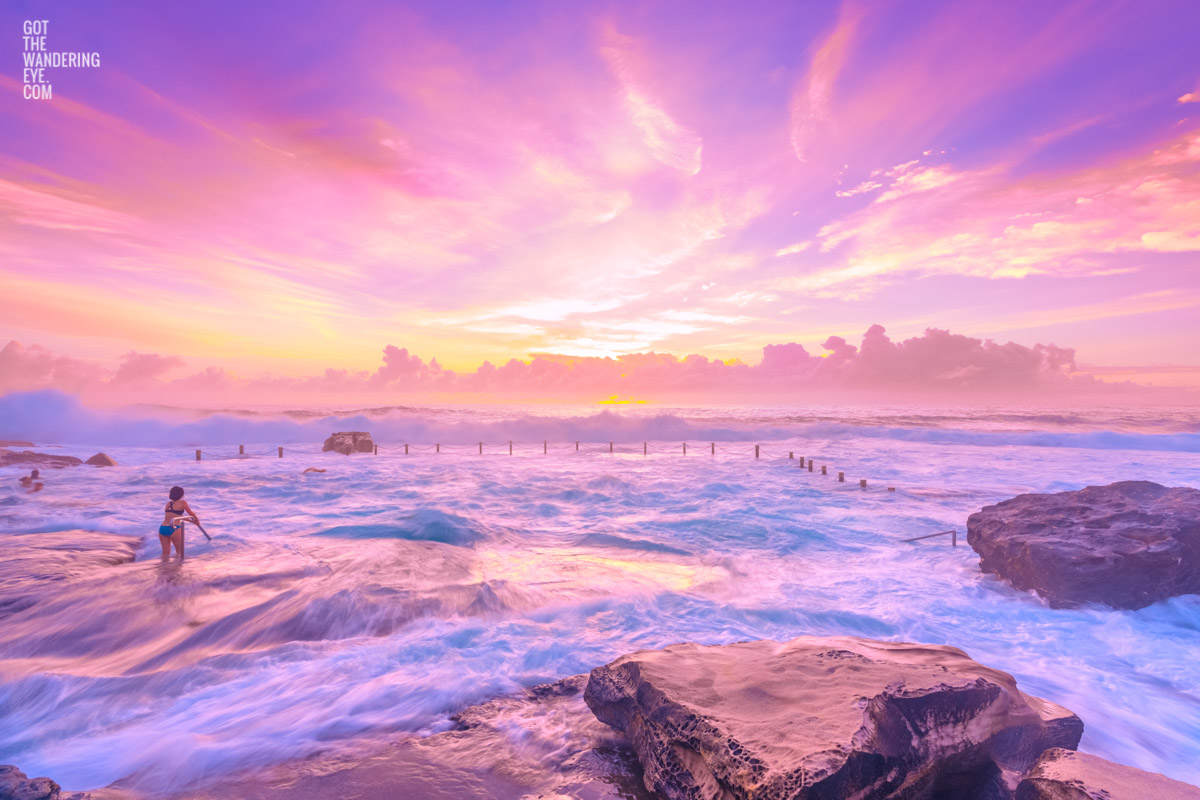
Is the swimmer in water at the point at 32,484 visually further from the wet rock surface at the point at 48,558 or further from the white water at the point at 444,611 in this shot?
the wet rock surface at the point at 48,558

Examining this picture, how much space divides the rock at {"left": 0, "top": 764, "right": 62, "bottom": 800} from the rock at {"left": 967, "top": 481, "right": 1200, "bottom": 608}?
47.9 ft

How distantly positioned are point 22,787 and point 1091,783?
7.41m

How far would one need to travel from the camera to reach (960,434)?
175 ft

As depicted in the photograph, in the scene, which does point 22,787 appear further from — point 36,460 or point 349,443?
point 349,443

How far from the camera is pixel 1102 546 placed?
33.8ft

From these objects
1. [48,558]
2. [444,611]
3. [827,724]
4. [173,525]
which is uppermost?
[827,724]

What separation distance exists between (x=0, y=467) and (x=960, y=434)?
7423 cm

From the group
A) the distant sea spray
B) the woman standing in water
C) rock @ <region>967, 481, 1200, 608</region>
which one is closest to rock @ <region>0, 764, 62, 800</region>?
the woman standing in water

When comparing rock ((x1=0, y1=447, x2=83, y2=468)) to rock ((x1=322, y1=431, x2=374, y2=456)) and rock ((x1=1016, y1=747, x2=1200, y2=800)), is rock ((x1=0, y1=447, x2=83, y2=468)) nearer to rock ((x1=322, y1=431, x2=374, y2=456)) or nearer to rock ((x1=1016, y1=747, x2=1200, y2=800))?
rock ((x1=322, y1=431, x2=374, y2=456))

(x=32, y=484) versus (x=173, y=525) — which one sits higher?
(x=173, y=525)

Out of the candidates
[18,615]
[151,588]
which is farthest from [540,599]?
[18,615]

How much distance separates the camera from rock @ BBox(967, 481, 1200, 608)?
389 inches

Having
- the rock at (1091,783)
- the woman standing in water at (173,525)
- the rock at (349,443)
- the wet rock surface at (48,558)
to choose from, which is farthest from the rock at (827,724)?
the rock at (349,443)

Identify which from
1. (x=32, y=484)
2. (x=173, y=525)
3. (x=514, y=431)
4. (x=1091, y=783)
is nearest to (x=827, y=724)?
(x=1091, y=783)
